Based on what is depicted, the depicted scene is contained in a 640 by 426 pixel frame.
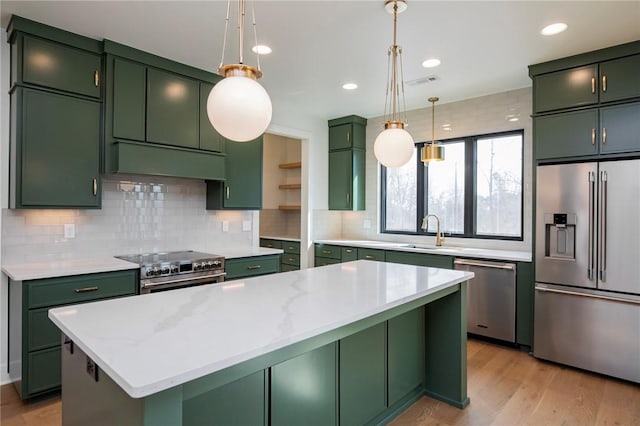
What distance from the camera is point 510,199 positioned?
411 centimetres

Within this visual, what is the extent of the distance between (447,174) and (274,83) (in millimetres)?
2360

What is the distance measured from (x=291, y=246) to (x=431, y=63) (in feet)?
10.3

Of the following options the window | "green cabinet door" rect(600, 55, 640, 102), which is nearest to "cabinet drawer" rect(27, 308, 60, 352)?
the window

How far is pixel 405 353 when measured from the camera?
2451 millimetres

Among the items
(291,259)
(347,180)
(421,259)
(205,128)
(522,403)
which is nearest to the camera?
(522,403)

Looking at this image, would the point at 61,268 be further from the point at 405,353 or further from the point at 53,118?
the point at 405,353

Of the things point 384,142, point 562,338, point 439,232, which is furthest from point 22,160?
point 562,338

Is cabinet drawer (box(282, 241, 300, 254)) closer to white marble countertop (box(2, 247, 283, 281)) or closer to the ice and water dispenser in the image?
white marble countertop (box(2, 247, 283, 281))

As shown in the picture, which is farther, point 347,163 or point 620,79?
point 347,163

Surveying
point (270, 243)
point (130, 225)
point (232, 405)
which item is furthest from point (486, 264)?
point (130, 225)

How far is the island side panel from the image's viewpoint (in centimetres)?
253

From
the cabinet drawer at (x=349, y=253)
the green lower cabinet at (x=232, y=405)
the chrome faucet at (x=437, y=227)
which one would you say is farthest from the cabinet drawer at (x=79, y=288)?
the chrome faucet at (x=437, y=227)

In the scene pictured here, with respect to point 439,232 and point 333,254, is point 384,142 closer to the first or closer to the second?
point 439,232

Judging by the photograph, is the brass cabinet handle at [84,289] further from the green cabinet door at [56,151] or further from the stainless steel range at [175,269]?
the green cabinet door at [56,151]
